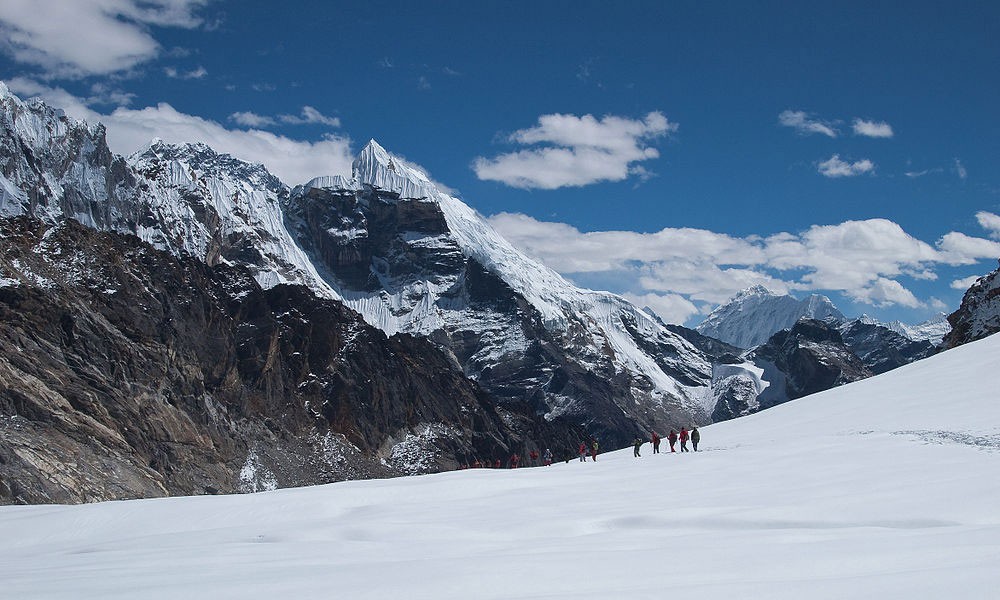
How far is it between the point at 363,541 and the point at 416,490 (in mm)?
8514

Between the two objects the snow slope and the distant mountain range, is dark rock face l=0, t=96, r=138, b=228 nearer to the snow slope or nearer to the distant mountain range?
the distant mountain range

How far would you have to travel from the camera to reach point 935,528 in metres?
14.2

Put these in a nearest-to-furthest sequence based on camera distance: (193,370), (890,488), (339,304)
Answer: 1. (890,488)
2. (193,370)
3. (339,304)

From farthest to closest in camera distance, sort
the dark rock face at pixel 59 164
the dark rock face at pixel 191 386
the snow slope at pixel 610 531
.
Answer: the dark rock face at pixel 59 164 < the dark rock face at pixel 191 386 < the snow slope at pixel 610 531

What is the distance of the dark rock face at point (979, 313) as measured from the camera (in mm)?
71000

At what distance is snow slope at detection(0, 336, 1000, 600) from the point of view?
11.0 metres

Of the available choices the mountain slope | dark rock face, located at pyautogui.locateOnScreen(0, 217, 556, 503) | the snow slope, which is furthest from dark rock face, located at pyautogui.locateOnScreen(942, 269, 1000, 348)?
dark rock face, located at pyautogui.locateOnScreen(0, 217, 556, 503)

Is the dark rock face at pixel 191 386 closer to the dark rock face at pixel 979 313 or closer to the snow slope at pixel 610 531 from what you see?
the snow slope at pixel 610 531

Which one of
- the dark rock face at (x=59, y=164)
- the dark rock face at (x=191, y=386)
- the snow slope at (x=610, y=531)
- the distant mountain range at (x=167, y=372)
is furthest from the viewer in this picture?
the dark rock face at (x=59, y=164)

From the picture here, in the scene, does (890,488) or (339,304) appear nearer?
(890,488)

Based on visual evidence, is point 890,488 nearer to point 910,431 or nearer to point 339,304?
point 910,431

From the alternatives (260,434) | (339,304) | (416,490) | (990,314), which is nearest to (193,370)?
(260,434)

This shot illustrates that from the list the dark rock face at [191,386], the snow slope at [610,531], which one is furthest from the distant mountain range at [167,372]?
the snow slope at [610,531]

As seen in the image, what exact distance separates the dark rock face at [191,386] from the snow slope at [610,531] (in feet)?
182
